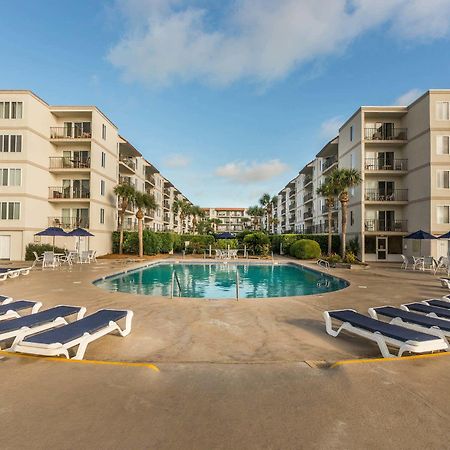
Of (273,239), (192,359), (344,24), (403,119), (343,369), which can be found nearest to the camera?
(343,369)

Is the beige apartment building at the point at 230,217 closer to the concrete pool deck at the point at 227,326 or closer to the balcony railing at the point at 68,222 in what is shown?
the balcony railing at the point at 68,222

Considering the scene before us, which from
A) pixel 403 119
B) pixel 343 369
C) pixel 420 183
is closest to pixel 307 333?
pixel 343 369

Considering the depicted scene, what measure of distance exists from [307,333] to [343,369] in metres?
2.31

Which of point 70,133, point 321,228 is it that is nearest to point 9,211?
point 70,133

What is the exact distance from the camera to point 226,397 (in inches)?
140

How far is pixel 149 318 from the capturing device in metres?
7.66

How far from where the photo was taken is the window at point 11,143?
2597 centimetres

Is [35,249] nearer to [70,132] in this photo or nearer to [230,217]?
[70,132]

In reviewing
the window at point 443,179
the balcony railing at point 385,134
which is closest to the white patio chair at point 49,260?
the balcony railing at point 385,134

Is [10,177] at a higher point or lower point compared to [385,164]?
lower

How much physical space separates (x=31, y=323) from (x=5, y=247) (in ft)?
86.2

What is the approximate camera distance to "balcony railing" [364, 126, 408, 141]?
28.1 metres

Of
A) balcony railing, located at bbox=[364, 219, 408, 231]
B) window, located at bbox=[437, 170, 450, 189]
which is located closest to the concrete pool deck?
balcony railing, located at bbox=[364, 219, 408, 231]

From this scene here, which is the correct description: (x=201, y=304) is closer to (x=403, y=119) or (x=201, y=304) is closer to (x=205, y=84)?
(x=205, y=84)
